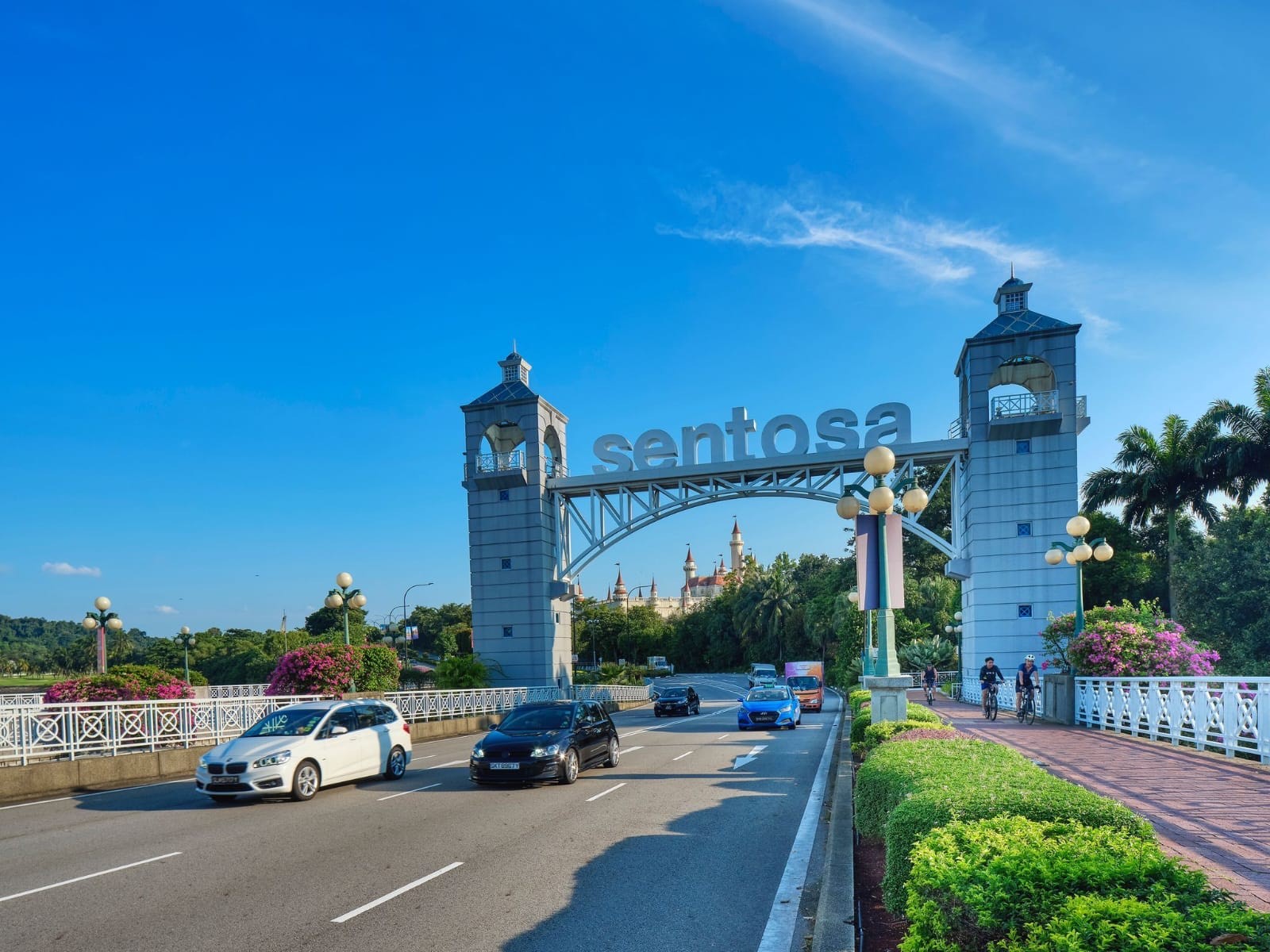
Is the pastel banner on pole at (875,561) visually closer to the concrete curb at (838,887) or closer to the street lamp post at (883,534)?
the street lamp post at (883,534)

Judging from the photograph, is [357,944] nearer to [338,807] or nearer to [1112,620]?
[338,807]

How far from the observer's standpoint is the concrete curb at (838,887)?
228 inches

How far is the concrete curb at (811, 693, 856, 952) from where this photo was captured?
19.0 feet

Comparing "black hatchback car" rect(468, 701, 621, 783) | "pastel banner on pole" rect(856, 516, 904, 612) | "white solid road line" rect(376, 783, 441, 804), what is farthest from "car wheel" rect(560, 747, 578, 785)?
"pastel banner on pole" rect(856, 516, 904, 612)

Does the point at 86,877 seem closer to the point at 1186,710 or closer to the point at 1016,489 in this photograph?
the point at 1186,710

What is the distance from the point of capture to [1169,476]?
136ft

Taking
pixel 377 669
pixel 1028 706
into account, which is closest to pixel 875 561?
pixel 1028 706

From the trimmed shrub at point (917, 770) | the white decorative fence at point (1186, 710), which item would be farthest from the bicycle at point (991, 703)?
the trimmed shrub at point (917, 770)

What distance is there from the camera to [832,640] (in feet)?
229

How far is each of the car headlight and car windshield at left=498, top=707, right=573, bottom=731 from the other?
11.5 ft

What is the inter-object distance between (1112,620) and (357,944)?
1853 cm

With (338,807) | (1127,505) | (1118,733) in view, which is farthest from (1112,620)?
(1127,505)

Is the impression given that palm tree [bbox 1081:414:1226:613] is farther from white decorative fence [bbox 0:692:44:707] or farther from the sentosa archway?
white decorative fence [bbox 0:692:44:707]

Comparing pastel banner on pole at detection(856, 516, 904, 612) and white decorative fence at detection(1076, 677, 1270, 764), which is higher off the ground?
pastel banner on pole at detection(856, 516, 904, 612)
